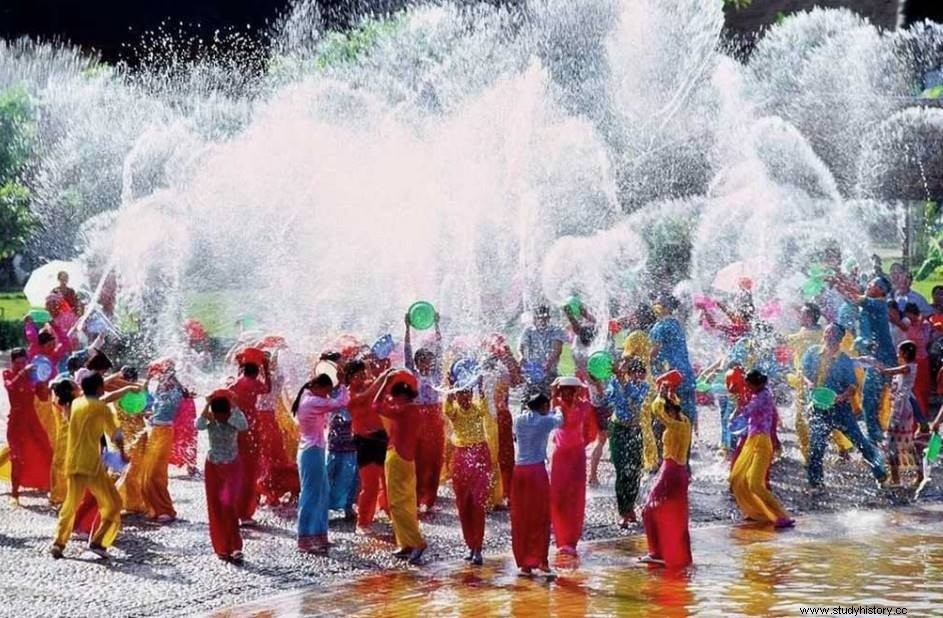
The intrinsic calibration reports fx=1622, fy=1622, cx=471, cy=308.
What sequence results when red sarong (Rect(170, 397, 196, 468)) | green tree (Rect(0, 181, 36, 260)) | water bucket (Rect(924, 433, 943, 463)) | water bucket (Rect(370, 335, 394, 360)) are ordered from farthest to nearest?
green tree (Rect(0, 181, 36, 260)) < red sarong (Rect(170, 397, 196, 468)) < water bucket (Rect(924, 433, 943, 463)) < water bucket (Rect(370, 335, 394, 360))

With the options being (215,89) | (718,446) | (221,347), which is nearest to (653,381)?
(718,446)

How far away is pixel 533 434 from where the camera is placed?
10.7m

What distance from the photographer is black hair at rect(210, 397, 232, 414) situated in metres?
11.1

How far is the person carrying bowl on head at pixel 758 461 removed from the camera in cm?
1247

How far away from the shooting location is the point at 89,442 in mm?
11078

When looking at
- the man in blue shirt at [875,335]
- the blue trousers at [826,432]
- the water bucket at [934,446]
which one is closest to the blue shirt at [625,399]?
the blue trousers at [826,432]

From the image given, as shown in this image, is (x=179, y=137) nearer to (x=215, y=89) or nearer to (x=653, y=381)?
(x=215, y=89)

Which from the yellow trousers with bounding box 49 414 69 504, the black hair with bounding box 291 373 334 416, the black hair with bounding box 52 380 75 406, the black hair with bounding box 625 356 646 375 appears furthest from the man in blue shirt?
the black hair with bounding box 52 380 75 406

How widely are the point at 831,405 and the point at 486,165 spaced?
346 inches

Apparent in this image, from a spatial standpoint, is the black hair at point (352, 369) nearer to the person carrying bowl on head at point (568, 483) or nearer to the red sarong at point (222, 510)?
the red sarong at point (222, 510)

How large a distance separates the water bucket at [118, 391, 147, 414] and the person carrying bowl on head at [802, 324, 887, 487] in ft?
18.3

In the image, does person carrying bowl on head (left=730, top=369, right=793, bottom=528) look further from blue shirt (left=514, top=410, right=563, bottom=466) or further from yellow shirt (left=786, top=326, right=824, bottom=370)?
yellow shirt (left=786, top=326, right=824, bottom=370)

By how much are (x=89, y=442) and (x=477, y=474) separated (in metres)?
2.66

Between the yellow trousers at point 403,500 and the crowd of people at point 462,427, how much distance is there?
0.01 meters
